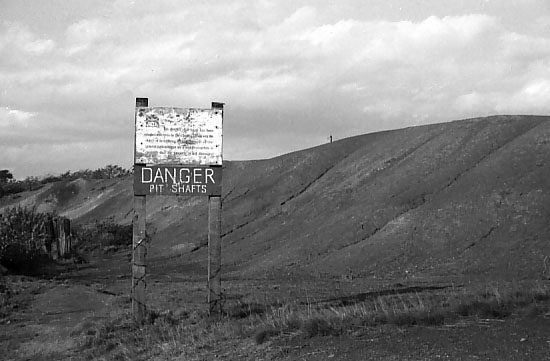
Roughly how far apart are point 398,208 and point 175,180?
19153 mm

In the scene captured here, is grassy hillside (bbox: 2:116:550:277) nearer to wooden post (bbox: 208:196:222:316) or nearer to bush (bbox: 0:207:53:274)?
bush (bbox: 0:207:53:274)

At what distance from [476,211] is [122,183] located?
48836 mm

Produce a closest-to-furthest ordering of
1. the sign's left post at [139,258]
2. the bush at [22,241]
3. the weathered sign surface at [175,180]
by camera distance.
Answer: the sign's left post at [139,258], the weathered sign surface at [175,180], the bush at [22,241]

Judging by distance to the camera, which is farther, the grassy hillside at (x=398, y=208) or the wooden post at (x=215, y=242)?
the grassy hillside at (x=398, y=208)

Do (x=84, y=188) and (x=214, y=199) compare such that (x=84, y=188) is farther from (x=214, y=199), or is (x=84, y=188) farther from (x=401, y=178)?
(x=214, y=199)

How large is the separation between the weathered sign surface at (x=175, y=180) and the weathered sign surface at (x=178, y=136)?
0.14 m

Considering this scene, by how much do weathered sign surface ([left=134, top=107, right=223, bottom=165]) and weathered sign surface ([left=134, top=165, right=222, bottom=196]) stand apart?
0.46 ft

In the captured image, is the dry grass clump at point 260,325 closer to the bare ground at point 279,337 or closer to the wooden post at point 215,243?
the bare ground at point 279,337

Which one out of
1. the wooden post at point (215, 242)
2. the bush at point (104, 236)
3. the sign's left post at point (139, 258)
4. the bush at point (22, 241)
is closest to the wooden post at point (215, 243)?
the wooden post at point (215, 242)

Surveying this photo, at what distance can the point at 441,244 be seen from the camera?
25000 millimetres

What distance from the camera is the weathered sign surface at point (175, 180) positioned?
37.4 feet

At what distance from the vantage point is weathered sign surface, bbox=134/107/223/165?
11.3 metres

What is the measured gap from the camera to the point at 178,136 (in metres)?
11.3

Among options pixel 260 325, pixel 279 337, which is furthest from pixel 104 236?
pixel 279 337
